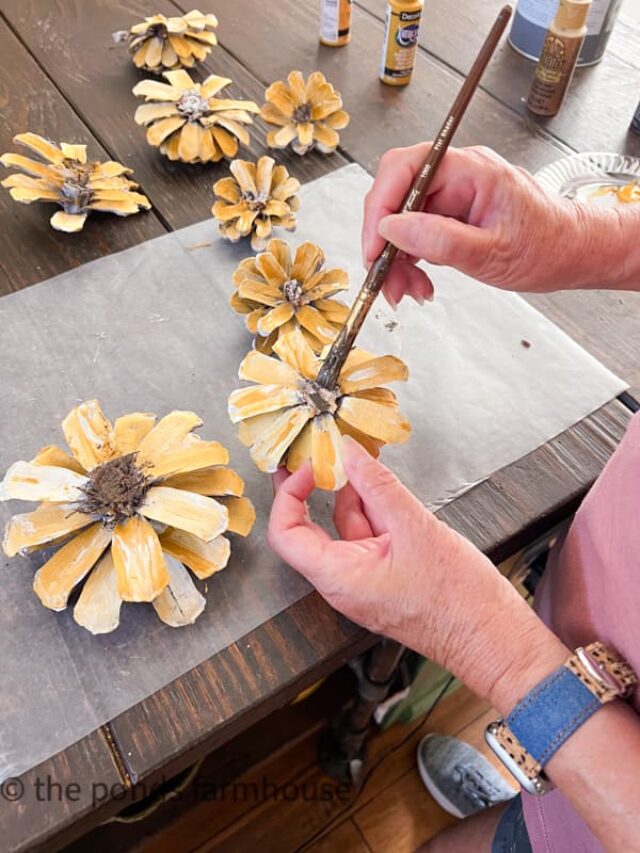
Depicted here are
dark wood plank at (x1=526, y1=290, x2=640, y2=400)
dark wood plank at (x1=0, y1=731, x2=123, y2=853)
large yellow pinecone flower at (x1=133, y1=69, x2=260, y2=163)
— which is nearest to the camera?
dark wood plank at (x1=0, y1=731, x2=123, y2=853)

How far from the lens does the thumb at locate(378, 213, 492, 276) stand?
504 mm

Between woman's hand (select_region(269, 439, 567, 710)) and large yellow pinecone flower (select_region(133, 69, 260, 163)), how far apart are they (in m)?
0.47

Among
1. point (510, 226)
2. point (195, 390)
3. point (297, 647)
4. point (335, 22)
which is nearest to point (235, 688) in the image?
point (297, 647)

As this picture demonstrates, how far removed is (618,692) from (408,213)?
35cm

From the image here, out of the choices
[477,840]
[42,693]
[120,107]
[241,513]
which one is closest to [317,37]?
[120,107]

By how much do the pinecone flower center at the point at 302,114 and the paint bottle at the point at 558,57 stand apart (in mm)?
300

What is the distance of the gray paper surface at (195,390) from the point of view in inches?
17.2

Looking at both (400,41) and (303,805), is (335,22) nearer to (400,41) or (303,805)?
(400,41)

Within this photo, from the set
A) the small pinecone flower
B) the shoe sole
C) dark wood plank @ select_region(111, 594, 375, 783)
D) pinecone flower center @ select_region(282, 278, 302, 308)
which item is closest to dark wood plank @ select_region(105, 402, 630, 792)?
dark wood plank @ select_region(111, 594, 375, 783)

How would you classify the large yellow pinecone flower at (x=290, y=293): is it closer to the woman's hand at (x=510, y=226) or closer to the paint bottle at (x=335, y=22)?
the woman's hand at (x=510, y=226)

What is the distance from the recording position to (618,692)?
0.41 metres

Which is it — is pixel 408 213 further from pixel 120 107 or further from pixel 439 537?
pixel 120 107

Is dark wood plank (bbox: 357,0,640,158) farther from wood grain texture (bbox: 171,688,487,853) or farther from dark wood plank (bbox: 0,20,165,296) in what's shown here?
wood grain texture (bbox: 171,688,487,853)

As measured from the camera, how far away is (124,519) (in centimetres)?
46
